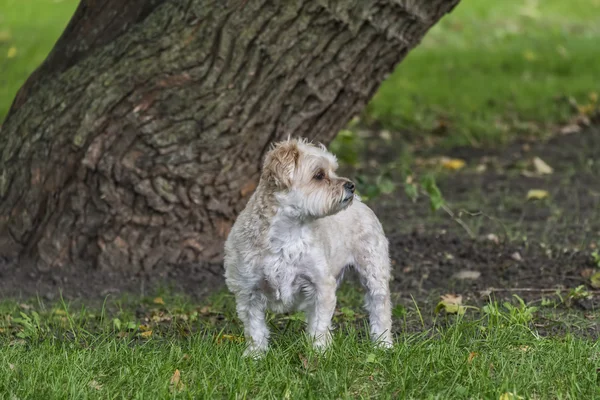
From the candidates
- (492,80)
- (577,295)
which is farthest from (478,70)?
(577,295)

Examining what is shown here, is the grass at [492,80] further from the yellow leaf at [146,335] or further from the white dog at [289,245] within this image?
the yellow leaf at [146,335]

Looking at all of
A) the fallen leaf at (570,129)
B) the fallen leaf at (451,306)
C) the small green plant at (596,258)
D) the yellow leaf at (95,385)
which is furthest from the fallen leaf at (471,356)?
the fallen leaf at (570,129)

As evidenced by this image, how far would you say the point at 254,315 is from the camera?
506 cm

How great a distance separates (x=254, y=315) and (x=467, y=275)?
205cm

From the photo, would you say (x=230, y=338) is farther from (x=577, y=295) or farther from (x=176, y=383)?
(x=577, y=295)

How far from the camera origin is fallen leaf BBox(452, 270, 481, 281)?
657 centimetres

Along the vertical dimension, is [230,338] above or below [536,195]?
above

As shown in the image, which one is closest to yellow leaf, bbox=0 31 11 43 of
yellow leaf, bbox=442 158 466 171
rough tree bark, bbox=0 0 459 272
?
yellow leaf, bbox=442 158 466 171

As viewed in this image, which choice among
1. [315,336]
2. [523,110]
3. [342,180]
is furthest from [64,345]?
[523,110]

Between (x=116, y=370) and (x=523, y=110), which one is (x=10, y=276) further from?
(x=523, y=110)

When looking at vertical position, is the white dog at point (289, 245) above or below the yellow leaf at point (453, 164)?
above

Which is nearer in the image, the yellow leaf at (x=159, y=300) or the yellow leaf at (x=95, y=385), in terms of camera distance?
the yellow leaf at (x=95, y=385)

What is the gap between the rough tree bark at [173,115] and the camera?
6539 millimetres

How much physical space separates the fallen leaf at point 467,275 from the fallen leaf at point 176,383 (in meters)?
2.69
